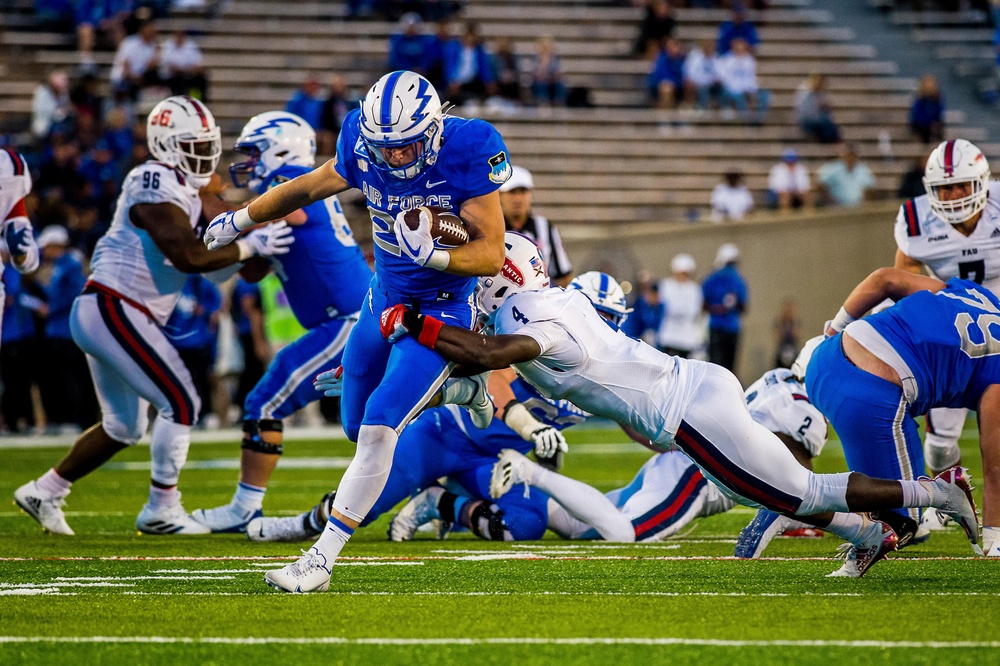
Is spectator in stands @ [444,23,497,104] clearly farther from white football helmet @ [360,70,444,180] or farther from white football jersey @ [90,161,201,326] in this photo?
white football helmet @ [360,70,444,180]

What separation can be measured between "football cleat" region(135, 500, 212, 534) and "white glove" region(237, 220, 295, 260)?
128 cm

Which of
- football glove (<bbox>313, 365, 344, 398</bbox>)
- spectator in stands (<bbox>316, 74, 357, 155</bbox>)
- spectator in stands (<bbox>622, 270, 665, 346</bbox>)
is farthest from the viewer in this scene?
spectator in stands (<bbox>622, 270, 665, 346</bbox>)

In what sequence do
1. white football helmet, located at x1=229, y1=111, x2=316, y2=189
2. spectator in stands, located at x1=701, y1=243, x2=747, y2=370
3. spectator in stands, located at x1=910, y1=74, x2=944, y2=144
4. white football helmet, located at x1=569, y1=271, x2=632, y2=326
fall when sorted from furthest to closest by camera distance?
spectator in stands, located at x1=910, y1=74, x2=944, y2=144 → spectator in stands, located at x1=701, y1=243, x2=747, y2=370 → white football helmet, located at x1=229, y1=111, x2=316, y2=189 → white football helmet, located at x1=569, y1=271, x2=632, y2=326

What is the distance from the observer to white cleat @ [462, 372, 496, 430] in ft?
17.3

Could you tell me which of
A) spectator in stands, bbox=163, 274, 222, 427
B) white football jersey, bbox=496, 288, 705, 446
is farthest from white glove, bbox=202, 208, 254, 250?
spectator in stands, bbox=163, 274, 222, 427

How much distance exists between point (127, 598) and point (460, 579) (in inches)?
45.5

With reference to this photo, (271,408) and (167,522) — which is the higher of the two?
(271,408)

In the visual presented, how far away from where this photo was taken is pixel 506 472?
609cm

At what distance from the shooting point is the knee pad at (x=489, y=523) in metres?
6.56

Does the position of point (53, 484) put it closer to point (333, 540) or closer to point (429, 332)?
point (333, 540)

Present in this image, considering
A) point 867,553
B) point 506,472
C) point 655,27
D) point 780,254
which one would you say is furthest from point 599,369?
point 655,27

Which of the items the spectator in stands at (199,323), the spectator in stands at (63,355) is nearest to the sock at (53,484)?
the spectator in stands at (199,323)

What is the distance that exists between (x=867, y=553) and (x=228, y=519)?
3.31 m

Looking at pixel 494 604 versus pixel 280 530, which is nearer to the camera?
pixel 494 604
